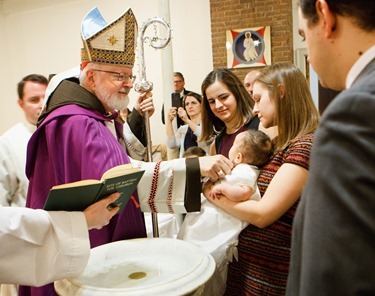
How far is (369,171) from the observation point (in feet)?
1.95

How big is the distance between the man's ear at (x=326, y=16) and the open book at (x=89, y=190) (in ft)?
2.39

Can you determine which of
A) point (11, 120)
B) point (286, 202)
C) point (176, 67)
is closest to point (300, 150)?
point (286, 202)

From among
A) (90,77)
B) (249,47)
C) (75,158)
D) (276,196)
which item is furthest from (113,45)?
(249,47)

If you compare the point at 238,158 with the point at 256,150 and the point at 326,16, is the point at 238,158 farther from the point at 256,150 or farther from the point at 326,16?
the point at 326,16

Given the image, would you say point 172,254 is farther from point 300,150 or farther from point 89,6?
point 89,6

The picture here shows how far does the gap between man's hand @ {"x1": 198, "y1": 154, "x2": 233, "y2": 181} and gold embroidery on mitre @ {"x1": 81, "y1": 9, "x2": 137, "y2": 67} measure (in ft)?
2.41

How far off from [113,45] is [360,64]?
1485 mm

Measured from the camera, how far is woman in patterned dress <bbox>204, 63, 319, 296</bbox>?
136 cm

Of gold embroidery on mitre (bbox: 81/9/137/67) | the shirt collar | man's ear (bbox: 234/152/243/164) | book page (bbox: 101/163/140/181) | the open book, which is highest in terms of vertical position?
gold embroidery on mitre (bbox: 81/9/137/67)

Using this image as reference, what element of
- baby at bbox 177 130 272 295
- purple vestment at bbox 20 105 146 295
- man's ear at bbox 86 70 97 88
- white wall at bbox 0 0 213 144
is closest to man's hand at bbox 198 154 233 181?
baby at bbox 177 130 272 295

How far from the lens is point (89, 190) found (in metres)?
1.11

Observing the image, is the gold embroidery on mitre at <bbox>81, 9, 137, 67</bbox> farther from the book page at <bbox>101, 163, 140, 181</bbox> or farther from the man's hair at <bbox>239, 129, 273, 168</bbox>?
the book page at <bbox>101, 163, 140, 181</bbox>

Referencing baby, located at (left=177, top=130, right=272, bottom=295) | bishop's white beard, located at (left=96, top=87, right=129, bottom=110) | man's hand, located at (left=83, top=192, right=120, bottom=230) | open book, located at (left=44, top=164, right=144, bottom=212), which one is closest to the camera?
open book, located at (left=44, top=164, right=144, bottom=212)

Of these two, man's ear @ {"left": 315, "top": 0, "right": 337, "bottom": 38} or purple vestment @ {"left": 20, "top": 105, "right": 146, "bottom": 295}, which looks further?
purple vestment @ {"left": 20, "top": 105, "right": 146, "bottom": 295}
